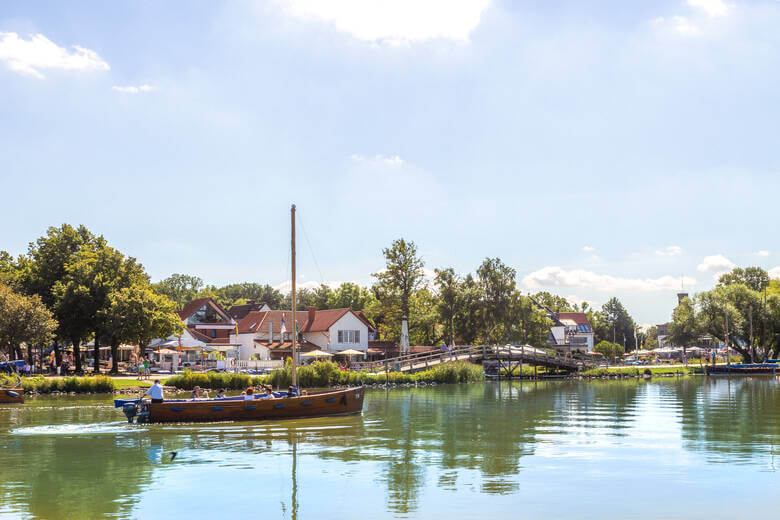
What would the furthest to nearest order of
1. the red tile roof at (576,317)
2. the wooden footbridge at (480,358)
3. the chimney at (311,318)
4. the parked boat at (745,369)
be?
the red tile roof at (576,317)
the chimney at (311,318)
the parked boat at (745,369)
the wooden footbridge at (480,358)

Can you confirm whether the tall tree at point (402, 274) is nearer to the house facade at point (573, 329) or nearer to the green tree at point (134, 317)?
the green tree at point (134, 317)

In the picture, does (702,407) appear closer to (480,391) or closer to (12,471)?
(480,391)

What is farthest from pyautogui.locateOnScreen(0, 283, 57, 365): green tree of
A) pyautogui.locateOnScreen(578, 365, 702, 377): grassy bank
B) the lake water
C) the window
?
pyautogui.locateOnScreen(578, 365, 702, 377): grassy bank

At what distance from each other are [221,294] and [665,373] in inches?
4428

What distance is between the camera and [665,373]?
81.1 m

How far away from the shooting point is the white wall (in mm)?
84500

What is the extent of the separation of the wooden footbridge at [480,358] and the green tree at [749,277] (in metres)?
64.9

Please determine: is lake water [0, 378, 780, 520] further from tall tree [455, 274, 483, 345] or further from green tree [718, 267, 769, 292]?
green tree [718, 267, 769, 292]

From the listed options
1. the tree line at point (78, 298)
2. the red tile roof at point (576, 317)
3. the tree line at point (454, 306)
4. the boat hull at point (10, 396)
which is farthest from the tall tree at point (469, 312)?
the red tile roof at point (576, 317)

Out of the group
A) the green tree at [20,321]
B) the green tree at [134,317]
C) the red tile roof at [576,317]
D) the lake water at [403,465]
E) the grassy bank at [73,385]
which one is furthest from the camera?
the red tile roof at [576,317]

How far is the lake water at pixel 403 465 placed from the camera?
17.0 meters

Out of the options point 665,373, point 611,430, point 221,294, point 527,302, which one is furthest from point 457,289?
point 221,294

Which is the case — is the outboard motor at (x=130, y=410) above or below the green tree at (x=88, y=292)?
below

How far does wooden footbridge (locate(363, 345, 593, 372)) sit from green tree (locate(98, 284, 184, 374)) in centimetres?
1841
